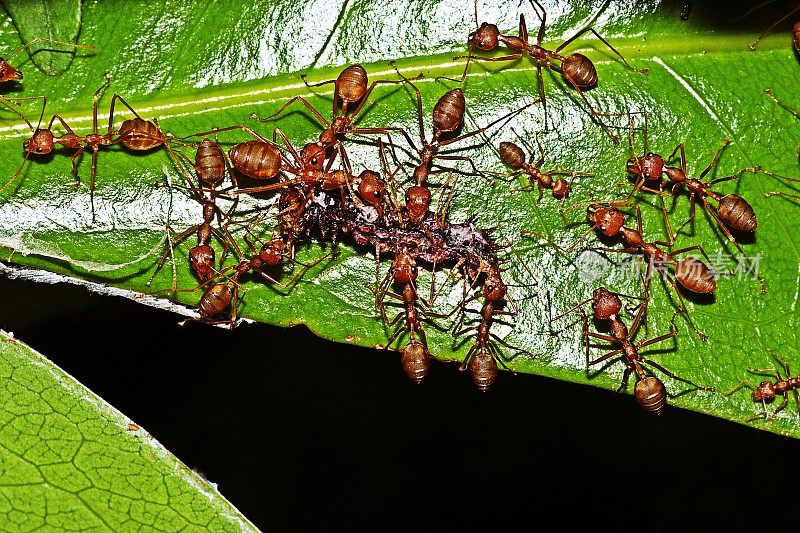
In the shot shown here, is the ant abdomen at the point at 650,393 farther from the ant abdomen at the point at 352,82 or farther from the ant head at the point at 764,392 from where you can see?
the ant abdomen at the point at 352,82

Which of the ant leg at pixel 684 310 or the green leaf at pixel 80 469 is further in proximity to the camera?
the ant leg at pixel 684 310

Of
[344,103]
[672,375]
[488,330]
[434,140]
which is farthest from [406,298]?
[672,375]

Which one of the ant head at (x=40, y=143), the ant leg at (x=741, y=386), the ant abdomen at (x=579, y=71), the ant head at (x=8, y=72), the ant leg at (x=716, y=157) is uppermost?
the ant abdomen at (x=579, y=71)

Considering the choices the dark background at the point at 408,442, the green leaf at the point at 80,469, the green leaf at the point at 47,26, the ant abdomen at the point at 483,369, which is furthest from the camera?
the dark background at the point at 408,442

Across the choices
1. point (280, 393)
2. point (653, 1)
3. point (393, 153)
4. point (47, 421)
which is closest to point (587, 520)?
point (280, 393)

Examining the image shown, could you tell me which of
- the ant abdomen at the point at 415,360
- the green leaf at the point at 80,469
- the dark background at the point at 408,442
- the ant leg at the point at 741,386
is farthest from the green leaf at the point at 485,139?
the dark background at the point at 408,442

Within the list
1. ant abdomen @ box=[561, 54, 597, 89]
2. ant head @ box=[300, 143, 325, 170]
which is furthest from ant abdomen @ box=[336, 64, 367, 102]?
ant abdomen @ box=[561, 54, 597, 89]
